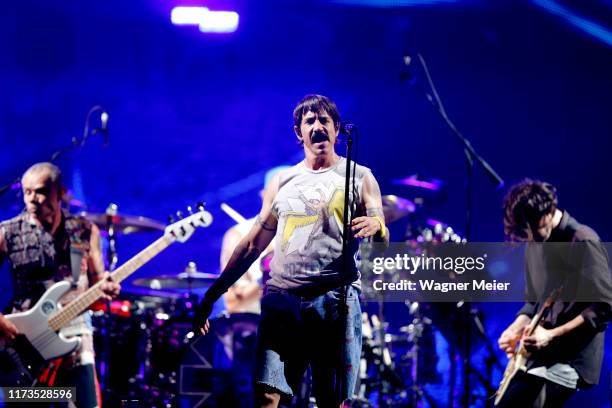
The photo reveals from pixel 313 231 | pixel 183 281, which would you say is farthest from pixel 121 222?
pixel 313 231

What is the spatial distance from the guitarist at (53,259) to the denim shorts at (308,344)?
5.61ft

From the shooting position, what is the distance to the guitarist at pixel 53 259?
4.98 metres

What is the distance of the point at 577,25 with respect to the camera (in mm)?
7125

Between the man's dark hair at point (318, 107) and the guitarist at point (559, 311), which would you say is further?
the guitarist at point (559, 311)

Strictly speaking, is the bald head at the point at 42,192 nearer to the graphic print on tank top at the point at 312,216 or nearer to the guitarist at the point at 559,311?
the graphic print on tank top at the point at 312,216

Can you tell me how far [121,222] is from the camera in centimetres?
650

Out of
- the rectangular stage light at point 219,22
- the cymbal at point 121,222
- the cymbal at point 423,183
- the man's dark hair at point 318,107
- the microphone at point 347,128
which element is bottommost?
the microphone at point 347,128

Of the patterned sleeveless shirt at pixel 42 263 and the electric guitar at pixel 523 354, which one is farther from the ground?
the patterned sleeveless shirt at pixel 42 263

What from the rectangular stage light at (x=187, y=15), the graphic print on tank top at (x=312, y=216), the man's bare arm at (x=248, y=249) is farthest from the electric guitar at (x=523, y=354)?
the rectangular stage light at (x=187, y=15)

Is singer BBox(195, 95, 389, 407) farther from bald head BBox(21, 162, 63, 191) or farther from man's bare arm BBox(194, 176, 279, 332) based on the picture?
bald head BBox(21, 162, 63, 191)

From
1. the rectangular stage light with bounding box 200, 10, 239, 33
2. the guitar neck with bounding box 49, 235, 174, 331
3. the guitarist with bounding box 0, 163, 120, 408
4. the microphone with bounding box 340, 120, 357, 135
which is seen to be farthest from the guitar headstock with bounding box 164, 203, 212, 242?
the rectangular stage light with bounding box 200, 10, 239, 33

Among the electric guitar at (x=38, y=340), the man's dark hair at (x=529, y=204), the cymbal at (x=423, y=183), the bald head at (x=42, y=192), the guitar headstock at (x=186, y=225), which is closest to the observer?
the man's dark hair at (x=529, y=204)

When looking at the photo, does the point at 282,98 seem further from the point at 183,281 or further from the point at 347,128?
the point at 347,128

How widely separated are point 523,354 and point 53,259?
3177mm
